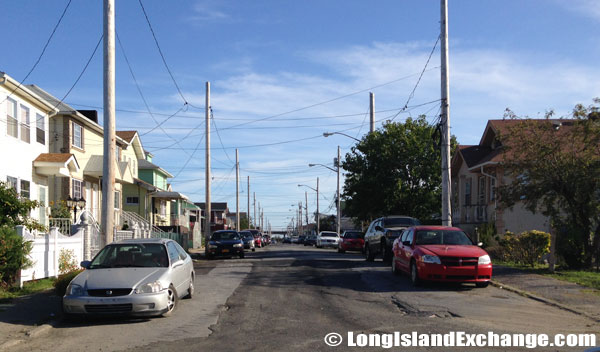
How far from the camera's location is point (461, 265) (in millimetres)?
14227

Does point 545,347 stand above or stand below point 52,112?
below

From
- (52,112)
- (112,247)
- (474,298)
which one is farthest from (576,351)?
(52,112)

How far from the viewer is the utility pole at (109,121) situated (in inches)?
613

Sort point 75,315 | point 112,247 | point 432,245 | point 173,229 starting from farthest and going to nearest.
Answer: point 173,229 → point 432,245 → point 112,247 → point 75,315

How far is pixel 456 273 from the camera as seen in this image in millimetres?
14180

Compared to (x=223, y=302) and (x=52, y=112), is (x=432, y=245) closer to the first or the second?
(x=223, y=302)

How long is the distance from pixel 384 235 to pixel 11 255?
1322 cm

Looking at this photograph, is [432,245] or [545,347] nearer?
[545,347]

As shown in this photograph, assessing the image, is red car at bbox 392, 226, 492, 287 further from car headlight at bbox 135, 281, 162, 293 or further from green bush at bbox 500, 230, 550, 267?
car headlight at bbox 135, 281, 162, 293

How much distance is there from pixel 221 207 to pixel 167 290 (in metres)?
119

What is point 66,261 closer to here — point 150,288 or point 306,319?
point 150,288

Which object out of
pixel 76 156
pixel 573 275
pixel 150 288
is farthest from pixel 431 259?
pixel 76 156

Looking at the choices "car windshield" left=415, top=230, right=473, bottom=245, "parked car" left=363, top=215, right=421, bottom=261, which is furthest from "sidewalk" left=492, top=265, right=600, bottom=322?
"parked car" left=363, top=215, right=421, bottom=261

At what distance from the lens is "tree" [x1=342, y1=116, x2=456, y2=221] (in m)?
35.7
